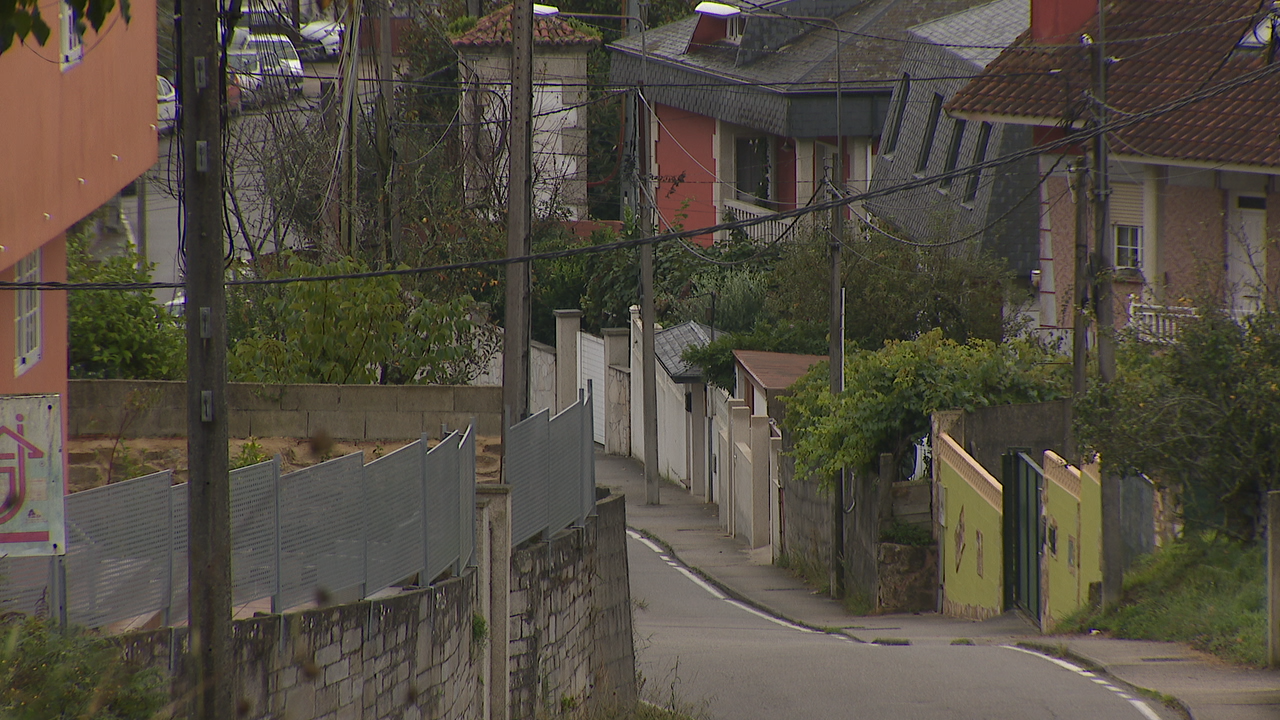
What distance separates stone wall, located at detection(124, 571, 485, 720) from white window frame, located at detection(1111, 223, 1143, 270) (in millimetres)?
15111

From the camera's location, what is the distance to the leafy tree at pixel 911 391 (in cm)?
2034

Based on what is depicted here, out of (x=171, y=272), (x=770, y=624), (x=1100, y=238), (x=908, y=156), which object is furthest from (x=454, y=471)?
(x=171, y=272)

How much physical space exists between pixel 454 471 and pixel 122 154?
15.3 ft

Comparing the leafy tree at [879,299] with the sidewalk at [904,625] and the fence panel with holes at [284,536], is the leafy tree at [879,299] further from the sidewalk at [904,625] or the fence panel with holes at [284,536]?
the fence panel with holes at [284,536]

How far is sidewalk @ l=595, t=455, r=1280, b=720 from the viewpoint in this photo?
1149 centimetres

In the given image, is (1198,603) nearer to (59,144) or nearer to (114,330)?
(59,144)

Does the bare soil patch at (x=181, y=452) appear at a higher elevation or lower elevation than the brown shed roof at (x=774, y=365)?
lower

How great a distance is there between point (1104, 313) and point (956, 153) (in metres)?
13.4

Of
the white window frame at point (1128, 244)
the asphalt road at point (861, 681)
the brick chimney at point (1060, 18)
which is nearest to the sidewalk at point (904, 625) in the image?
the asphalt road at point (861, 681)

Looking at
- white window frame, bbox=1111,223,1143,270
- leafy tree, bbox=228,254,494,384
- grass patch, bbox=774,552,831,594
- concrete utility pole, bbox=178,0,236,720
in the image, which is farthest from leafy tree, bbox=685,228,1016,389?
concrete utility pole, bbox=178,0,236,720

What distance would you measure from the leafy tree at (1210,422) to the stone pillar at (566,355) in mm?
21885

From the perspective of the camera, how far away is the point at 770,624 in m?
19.7

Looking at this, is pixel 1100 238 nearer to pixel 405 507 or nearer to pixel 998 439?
pixel 998 439

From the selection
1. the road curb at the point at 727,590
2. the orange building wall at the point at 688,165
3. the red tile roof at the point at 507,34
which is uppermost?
the red tile roof at the point at 507,34
